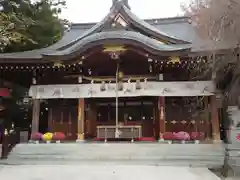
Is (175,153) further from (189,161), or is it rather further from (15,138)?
(15,138)

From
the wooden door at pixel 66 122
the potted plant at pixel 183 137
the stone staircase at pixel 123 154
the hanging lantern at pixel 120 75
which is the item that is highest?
the hanging lantern at pixel 120 75

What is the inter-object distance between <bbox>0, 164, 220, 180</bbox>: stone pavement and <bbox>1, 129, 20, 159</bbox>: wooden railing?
10.7 feet

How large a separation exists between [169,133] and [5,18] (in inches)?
384

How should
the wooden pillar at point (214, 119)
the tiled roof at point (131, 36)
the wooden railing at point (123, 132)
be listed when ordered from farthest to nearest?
the wooden railing at point (123, 132)
the tiled roof at point (131, 36)
the wooden pillar at point (214, 119)

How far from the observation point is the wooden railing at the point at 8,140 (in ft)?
44.6

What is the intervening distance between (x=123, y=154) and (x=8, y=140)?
20.0ft

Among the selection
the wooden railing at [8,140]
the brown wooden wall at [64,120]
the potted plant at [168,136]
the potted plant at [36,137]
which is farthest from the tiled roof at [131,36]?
the wooden railing at [8,140]

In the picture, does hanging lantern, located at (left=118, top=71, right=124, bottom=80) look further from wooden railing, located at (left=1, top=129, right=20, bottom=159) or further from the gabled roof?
wooden railing, located at (left=1, top=129, right=20, bottom=159)

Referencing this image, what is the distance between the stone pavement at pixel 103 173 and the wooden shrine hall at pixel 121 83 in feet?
9.52

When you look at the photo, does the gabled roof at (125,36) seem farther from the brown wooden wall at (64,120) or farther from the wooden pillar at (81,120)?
the brown wooden wall at (64,120)

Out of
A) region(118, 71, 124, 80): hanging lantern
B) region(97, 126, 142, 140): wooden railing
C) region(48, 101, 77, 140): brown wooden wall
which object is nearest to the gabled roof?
region(118, 71, 124, 80): hanging lantern

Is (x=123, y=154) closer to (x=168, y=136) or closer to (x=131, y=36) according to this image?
(x=168, y=136)

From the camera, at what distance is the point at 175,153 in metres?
11.2

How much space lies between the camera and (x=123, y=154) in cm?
1135
